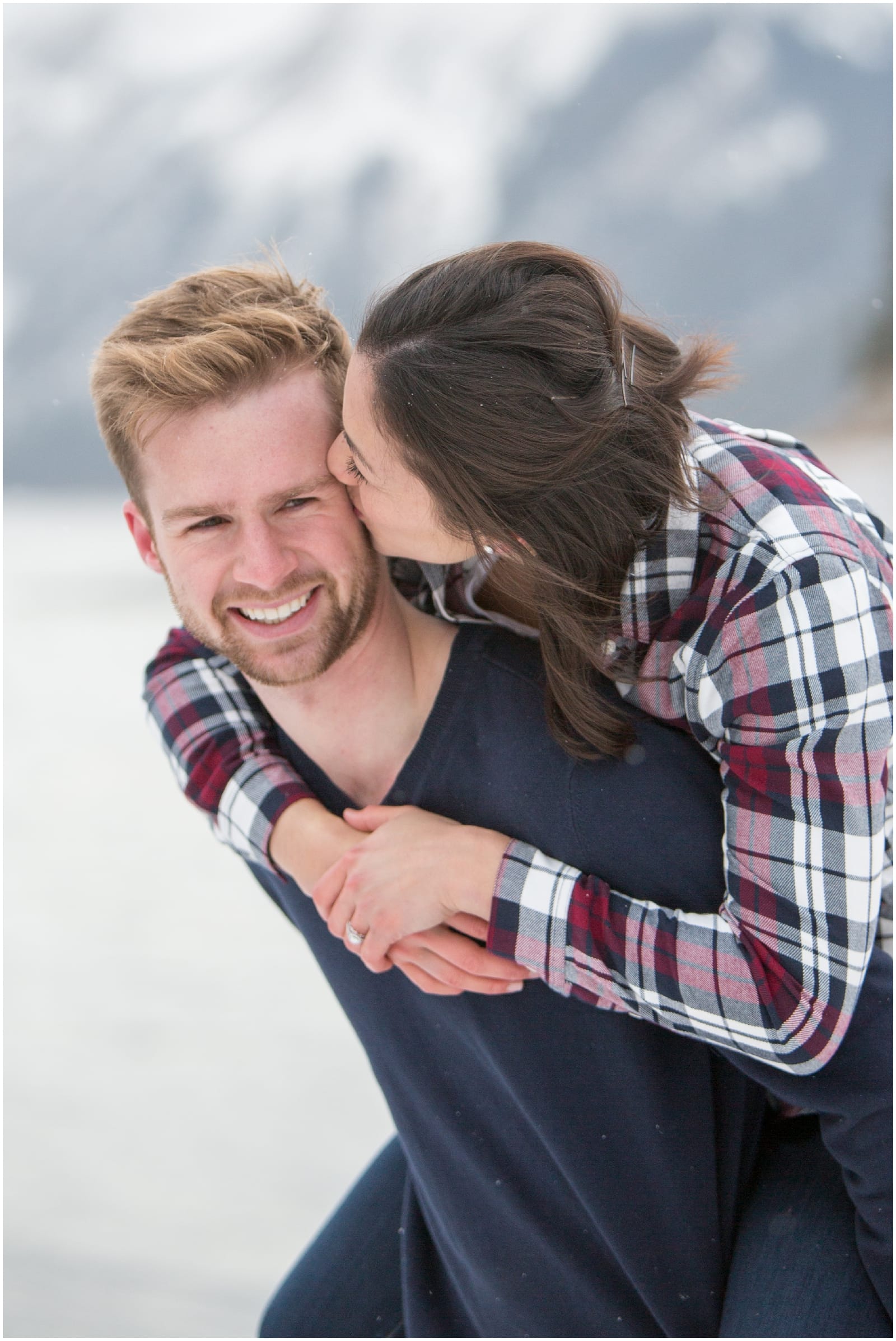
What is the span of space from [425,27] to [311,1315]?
4425 mm

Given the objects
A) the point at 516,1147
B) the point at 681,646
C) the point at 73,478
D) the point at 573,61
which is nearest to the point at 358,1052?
the point at 516,1147

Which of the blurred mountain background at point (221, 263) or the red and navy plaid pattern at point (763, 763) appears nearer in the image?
the red and navy plaid pattern at point (763, 763)

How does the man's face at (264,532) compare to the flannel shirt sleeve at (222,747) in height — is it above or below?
above

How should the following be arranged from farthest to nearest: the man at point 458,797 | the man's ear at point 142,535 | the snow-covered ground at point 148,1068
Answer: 1. the snow-covered ground at point 148,1068
2. the man's ear at point 142,535
3. the man at point 458,797

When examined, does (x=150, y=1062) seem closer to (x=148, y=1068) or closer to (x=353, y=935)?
(x=148, y=1068)

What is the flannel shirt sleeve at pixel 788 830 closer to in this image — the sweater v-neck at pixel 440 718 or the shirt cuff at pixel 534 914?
the shirt cuff at pixel 534 914

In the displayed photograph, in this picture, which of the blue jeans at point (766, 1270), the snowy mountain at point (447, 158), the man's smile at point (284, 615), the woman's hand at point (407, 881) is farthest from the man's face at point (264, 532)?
the snowy mountain at point (447, 158)

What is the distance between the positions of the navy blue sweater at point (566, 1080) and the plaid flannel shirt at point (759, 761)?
0.05m

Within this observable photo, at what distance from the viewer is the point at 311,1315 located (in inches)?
56.9

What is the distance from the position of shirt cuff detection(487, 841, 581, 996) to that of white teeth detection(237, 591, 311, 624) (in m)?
0.39

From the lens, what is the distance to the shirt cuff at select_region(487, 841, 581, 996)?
1.05 m

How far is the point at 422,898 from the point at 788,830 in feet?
1.21

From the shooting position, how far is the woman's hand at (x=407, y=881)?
111 cm

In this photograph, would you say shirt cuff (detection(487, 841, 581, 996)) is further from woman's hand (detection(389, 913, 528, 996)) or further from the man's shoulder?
the man's shoulder
